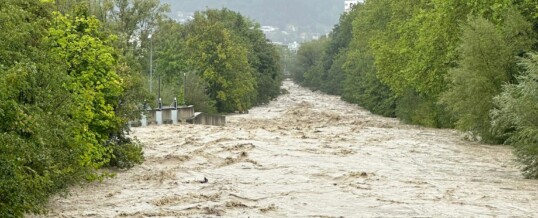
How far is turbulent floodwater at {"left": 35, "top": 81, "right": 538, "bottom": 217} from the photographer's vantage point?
69.0 feet

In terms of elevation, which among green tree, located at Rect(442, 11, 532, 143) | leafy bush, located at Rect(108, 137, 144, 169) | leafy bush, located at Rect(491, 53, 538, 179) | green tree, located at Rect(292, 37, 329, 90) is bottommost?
leafy bush, located at Rect(108, 137, 144, 169)

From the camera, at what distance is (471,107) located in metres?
40.4

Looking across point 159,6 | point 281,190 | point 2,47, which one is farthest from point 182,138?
point 159,6

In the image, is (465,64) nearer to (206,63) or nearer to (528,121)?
(528,121)

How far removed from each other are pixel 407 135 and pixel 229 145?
37.6 feet

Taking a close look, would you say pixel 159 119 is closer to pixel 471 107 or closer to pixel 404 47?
pixel 404 47

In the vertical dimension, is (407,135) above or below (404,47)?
below

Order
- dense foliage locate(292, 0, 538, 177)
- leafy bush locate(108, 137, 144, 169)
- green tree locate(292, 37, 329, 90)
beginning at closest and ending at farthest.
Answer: leafy bush locate(108, 137, 144, 169) < dense foliage locate(292, 0, 538, 177) < green tree locate(292, 37, 329, 90)

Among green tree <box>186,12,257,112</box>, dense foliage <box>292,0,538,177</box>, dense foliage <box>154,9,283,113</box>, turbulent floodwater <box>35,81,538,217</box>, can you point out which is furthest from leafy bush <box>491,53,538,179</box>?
green tree <box>186,12,257,112</box>

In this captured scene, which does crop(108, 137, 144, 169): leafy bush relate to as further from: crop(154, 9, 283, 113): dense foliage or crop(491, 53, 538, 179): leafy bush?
crop(154, 9, 283, 113): dense foliage

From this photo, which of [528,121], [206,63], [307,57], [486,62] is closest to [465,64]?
[486,62]

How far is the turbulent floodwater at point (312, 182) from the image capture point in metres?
21.0

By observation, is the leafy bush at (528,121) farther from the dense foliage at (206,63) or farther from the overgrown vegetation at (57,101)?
the dense foliage at (206,63)

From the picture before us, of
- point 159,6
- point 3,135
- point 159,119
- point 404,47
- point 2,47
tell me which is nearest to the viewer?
point 3,135
